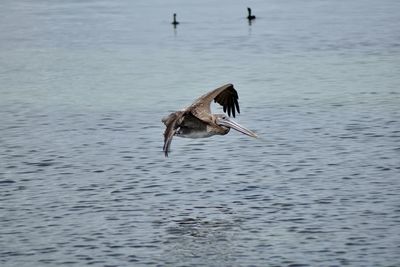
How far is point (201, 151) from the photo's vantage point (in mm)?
30844

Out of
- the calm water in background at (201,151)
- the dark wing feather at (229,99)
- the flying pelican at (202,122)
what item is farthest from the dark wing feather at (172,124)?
the dark wing feather at (229,99)

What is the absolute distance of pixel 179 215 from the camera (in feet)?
79.3

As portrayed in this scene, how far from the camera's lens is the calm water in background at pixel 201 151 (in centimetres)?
2222

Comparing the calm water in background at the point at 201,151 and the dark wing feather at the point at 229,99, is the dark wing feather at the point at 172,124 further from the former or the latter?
the dark wing feather at the point at 229,99

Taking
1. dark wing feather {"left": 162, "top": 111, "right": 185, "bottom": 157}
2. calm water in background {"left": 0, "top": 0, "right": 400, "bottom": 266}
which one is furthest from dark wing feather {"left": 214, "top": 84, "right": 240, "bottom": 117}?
dark wing feather {"left": 162, "top": 111, "right": 185, "bottom": 157}

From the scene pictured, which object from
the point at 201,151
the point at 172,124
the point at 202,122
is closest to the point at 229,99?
the point at 202,122

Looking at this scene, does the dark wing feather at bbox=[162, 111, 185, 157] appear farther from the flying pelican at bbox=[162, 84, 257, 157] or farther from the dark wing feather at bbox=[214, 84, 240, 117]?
the dark wing feather at bbox=[214, 84, 240, 117]

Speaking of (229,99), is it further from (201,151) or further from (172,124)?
(172,124)

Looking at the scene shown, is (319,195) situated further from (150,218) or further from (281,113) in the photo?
(281,113)

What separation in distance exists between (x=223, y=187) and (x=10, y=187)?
5218 mm

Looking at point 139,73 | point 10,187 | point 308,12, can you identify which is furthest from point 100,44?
point 10,187

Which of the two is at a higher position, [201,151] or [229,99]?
Answer: [229,99]

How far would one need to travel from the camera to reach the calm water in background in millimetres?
22219

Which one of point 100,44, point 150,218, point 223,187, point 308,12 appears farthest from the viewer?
point 308,12
